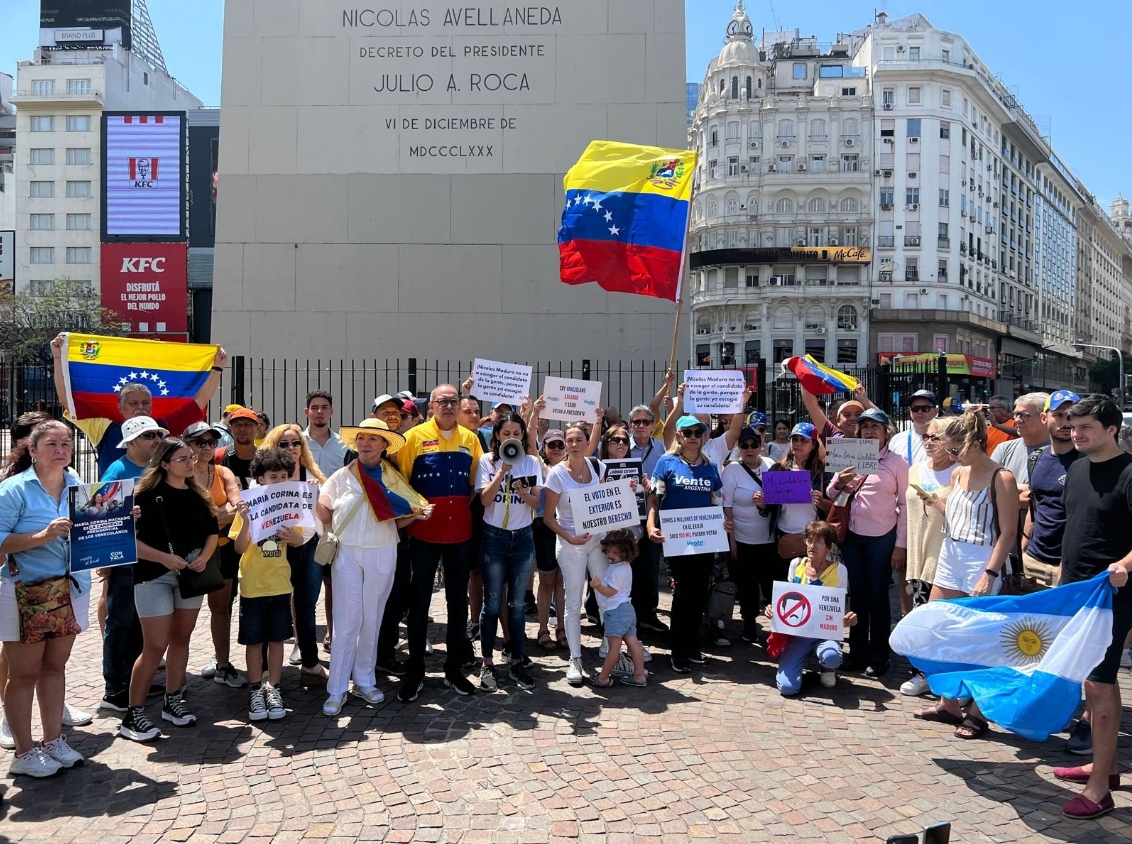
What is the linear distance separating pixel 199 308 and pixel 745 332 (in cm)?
4294

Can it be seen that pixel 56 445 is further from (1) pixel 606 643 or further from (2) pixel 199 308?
(2) pixel 199 308

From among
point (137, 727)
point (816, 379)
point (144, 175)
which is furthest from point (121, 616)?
point (144, 175)

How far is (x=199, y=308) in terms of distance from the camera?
58688 millimetres

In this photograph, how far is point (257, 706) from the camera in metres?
5.49

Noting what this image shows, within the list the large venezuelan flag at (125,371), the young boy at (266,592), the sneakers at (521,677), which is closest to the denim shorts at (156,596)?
the young boy at (266,592)

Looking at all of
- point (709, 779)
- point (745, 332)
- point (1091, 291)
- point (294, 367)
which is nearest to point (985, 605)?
point (709, 779)

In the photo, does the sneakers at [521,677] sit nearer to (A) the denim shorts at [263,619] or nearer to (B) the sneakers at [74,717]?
(A) the denim shorts at [263,619]

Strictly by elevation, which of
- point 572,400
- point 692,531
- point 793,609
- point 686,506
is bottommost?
point 793,609

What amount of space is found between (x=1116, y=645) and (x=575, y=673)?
11.3 ft

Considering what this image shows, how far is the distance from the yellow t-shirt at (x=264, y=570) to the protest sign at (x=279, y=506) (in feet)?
0.32

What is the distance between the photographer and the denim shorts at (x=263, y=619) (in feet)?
18.2

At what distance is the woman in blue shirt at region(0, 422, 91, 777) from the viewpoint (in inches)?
174

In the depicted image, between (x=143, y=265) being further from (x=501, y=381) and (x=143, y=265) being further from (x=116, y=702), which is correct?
(x=116, y=702)

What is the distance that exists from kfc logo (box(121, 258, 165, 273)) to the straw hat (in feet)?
189
